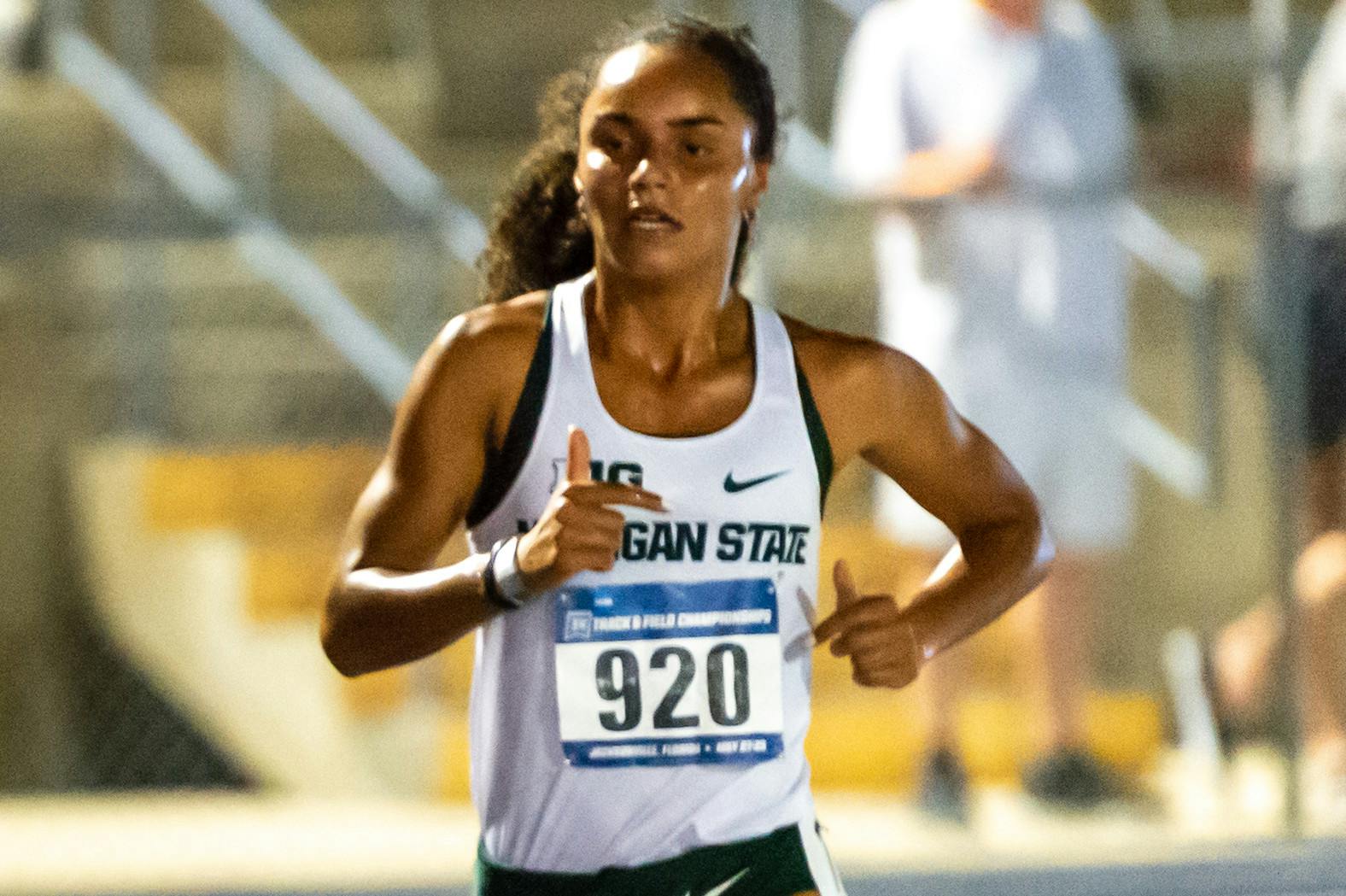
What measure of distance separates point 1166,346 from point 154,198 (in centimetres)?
303

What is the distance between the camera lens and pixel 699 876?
1969 mm

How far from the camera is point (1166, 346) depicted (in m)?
5.37

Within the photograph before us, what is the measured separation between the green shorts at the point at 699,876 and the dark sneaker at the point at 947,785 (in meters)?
1.80

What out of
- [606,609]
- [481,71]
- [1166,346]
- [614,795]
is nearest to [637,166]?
[606,609]

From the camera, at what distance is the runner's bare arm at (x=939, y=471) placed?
6.82ft

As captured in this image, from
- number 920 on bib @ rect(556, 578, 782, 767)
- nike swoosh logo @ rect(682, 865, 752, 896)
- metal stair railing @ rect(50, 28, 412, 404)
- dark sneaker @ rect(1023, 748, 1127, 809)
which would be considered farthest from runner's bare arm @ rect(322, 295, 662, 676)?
metal stair railing @ rect(50, 28, 412, 404)

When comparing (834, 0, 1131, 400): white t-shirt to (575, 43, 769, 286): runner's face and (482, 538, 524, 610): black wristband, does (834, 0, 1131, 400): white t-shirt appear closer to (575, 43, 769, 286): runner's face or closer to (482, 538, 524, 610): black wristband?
(575, 43, 769, 286): runner's face

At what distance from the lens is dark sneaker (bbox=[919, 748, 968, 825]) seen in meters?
3.80

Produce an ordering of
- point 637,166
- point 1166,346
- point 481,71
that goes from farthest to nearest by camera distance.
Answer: point 481,71
point 1166,346
point 637,166

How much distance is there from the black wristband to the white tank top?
0.14 m

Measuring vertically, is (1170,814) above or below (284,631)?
below

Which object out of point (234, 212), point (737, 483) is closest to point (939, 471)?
point (737, 483)

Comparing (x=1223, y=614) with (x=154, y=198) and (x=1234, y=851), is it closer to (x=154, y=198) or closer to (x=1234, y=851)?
(x=1234, y=851)

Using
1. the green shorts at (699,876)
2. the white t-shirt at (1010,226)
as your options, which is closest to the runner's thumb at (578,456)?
the green shorts at (699,876)
